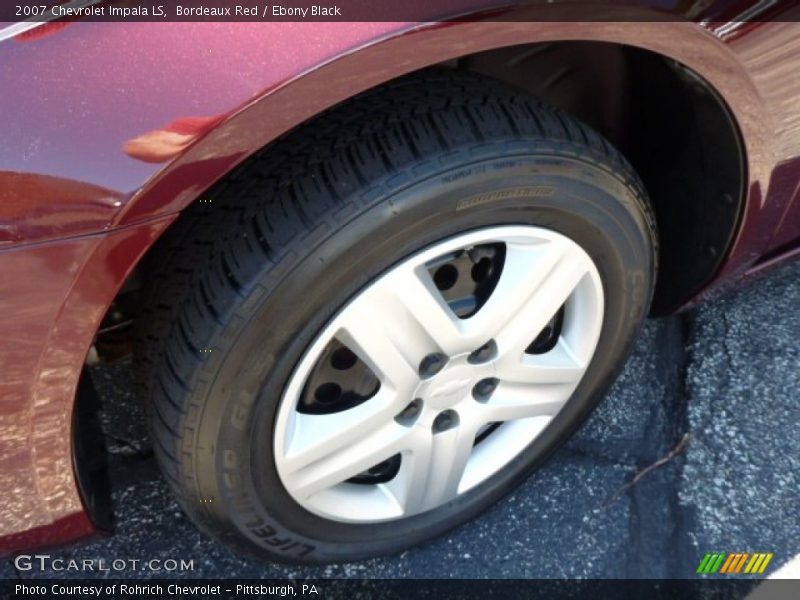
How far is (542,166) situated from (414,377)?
399mm

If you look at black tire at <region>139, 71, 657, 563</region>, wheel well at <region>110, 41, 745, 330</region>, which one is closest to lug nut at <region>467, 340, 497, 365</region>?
black tire at <region>139, 71, 657, 563</region>

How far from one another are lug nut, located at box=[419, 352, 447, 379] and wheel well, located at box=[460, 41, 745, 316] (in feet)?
1.61

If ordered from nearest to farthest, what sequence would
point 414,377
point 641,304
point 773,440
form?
point 414,377 < point 641,304 < point 773,440

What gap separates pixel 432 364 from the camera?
1499 mm

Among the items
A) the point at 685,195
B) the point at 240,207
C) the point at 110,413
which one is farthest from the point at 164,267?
the point at 685,195

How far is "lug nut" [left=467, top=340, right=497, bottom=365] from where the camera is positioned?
1.54 metres

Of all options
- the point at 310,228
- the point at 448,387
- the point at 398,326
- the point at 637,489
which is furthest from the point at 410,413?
the point at 637,489

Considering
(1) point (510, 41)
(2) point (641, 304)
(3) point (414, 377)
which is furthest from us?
(2) point (641, 304)

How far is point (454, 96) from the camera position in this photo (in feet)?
4.55

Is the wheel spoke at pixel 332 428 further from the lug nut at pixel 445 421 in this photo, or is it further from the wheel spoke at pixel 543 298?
the wheel spoke at pixel 543 298

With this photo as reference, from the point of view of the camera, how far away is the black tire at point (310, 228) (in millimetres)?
1276

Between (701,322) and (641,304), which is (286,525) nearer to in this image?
(641,304)

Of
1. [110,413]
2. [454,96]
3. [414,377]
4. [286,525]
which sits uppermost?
[454,96]

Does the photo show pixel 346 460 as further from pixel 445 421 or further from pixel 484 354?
pixel 484 354
